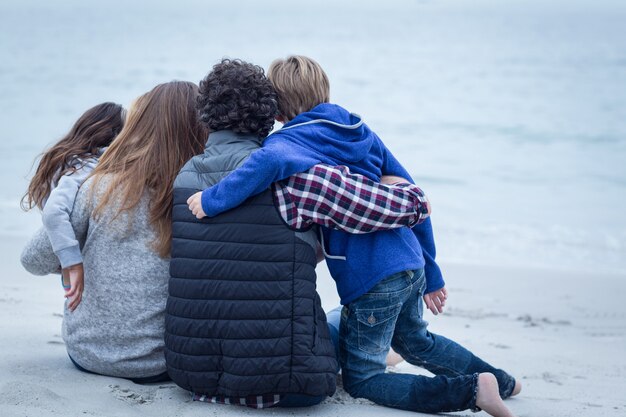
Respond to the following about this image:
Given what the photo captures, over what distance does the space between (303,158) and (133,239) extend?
72cm

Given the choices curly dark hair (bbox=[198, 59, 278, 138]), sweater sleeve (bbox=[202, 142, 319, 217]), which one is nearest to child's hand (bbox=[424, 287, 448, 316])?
sweater sleeve (bbox=[202, 142, 319, 217])

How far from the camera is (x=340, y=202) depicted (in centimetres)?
268

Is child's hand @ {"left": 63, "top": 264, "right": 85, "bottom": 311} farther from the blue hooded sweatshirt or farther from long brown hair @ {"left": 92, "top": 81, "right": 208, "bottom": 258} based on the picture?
the blue hooded sweatshirt

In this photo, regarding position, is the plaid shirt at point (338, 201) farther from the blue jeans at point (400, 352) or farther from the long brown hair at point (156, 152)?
the long brown hair at point (156, 152)

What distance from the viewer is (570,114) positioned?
20.4 meters

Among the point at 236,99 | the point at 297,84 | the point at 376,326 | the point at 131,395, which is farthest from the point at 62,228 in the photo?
the point at 376,326

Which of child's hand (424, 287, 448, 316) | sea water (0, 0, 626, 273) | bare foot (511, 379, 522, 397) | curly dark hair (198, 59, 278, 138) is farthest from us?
sea water (0, 0, 626, 273)

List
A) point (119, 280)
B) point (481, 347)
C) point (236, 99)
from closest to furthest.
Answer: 1. point (236, 99)
2. point (119, 280)
3. point (481, 347)

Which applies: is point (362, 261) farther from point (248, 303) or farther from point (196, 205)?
point (196, 205)

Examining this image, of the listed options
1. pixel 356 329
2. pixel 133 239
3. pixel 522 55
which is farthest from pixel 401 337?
pixel 522 55

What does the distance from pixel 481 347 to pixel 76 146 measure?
266 centimetres

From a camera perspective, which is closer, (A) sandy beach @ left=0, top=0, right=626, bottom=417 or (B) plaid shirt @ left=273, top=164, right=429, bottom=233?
(B) plaid shirt @ left=273, top=164, right=429, bottom=233

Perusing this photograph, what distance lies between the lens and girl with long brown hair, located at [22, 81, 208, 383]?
2902mm

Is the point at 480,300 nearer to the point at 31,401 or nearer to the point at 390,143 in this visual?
the point at 31,401
